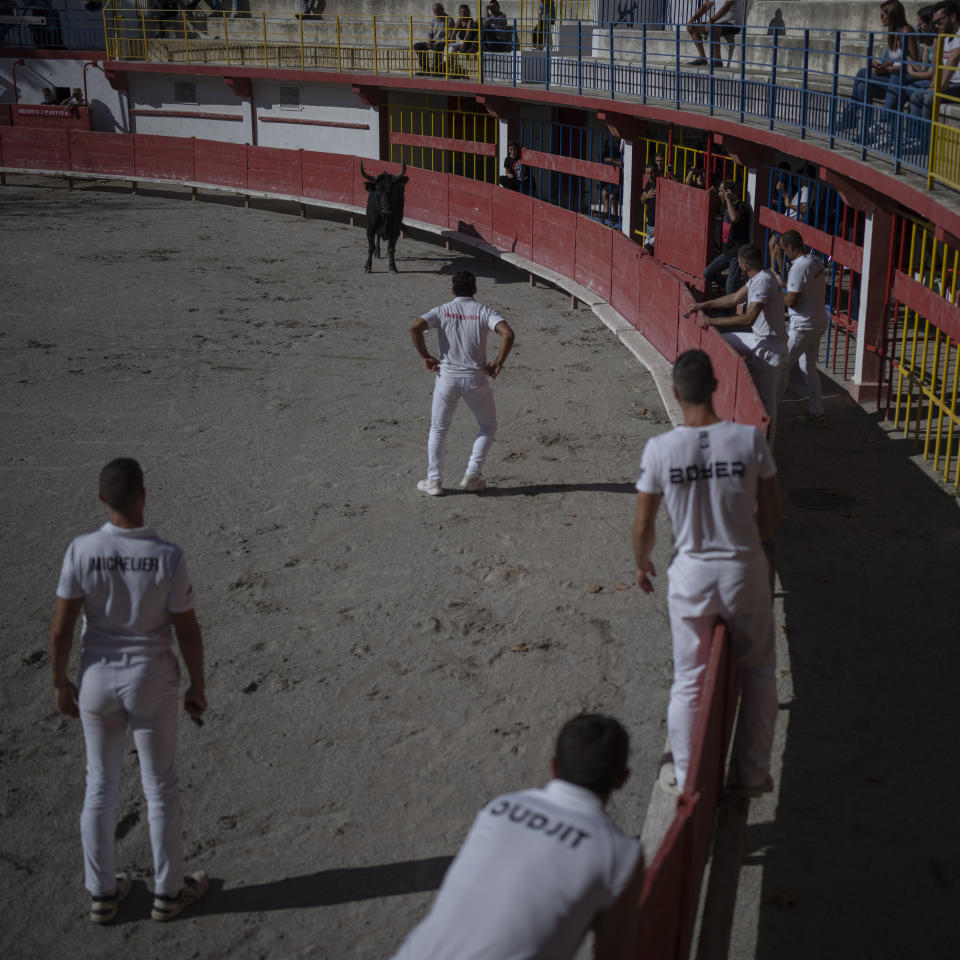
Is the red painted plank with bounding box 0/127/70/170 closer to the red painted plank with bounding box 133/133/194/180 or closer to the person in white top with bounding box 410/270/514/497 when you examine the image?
the red painted plank with bounding box 133/133/194/180

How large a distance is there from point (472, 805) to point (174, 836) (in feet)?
4.98

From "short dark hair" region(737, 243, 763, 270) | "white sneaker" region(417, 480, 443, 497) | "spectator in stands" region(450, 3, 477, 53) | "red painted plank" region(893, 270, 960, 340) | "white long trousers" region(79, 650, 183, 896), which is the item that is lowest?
"white sneaker" region(417, 480, 443, 497)

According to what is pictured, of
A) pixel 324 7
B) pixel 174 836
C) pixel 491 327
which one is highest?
pixel 324 7

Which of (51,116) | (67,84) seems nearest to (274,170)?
(51,116)

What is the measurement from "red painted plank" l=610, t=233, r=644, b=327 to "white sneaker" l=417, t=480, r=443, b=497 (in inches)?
225

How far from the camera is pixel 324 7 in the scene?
3128 centimetres

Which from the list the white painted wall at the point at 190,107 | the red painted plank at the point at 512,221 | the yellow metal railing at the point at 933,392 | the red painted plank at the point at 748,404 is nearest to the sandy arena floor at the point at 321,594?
the red painted plank at the point at 748,404

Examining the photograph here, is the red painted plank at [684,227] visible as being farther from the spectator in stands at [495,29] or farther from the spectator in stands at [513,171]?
the spectator in stands at [495,29]

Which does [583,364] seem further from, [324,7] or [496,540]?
[324,7]

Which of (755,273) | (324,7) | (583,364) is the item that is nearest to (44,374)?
(583,364)

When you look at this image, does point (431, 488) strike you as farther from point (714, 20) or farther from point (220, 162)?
point (220, 162)

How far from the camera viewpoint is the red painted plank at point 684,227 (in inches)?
605

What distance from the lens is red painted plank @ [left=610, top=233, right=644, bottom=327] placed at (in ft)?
48.4

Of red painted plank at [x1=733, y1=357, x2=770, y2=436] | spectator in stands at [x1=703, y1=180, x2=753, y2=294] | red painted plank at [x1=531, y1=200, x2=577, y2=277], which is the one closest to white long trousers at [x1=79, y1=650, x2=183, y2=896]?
red painted plank at [x1=733, y1=357, x2=770, y2=436]
